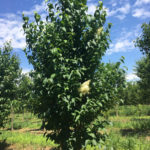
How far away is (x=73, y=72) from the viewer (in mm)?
3543

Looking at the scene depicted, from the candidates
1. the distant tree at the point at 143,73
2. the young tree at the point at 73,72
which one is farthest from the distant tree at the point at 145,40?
the young tree at the point at 73,72

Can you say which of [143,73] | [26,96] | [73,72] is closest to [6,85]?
[26,96]

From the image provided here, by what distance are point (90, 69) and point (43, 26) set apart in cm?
174

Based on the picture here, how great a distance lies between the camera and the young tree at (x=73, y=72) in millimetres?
3578

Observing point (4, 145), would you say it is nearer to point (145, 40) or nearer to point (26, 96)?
point (26, 96)

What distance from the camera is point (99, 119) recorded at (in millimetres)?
4105

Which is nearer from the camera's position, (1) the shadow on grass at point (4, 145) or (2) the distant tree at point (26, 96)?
(2) the distant tree at point (26, 96)

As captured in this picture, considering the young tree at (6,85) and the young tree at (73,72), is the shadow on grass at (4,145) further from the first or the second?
the young tree at (73,72)

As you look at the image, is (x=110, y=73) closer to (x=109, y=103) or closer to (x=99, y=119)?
(x=109, y=103)

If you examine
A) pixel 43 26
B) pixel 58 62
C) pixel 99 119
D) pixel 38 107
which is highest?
pixel 43 26

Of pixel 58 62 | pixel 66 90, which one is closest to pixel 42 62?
pixel 58 62

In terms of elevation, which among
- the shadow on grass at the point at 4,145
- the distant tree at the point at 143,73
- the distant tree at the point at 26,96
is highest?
the distant tree at the point at 143,73

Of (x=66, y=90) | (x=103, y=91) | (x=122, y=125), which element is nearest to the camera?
(x=66, y=90)

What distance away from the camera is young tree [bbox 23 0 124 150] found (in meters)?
3.58
